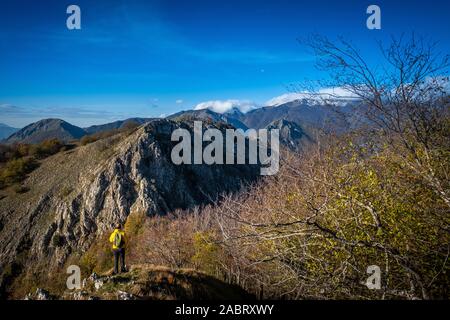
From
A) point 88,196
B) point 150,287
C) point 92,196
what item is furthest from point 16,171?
point 150,287

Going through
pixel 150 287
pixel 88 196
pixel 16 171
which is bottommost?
pixel 88 196

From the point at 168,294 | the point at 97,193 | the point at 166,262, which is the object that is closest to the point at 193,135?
the point at 97,193

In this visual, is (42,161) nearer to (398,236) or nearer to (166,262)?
(166,262)

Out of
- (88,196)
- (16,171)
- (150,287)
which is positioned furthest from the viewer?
(16,171)

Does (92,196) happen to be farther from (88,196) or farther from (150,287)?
(150,287)

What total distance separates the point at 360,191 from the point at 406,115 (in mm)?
2769

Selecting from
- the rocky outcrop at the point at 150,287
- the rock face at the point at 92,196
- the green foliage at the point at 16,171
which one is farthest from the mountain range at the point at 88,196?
the rocky outcrop at the point at 150,287

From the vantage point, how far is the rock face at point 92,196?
244ft

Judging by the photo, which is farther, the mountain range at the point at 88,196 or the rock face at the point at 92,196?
the rock face at the point at 92,196

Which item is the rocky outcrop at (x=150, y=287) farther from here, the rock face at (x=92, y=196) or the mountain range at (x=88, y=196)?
the rock face at (x=92, y=196)

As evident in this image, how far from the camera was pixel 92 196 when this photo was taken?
77938mm

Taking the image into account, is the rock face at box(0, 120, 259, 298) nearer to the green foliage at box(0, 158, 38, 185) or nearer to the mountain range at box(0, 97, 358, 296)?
the mountain range at box(0, 97, 358, 296)

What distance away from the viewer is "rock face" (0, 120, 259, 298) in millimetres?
74500

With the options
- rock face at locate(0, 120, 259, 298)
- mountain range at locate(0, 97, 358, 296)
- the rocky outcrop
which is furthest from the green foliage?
the rocky outcrop
